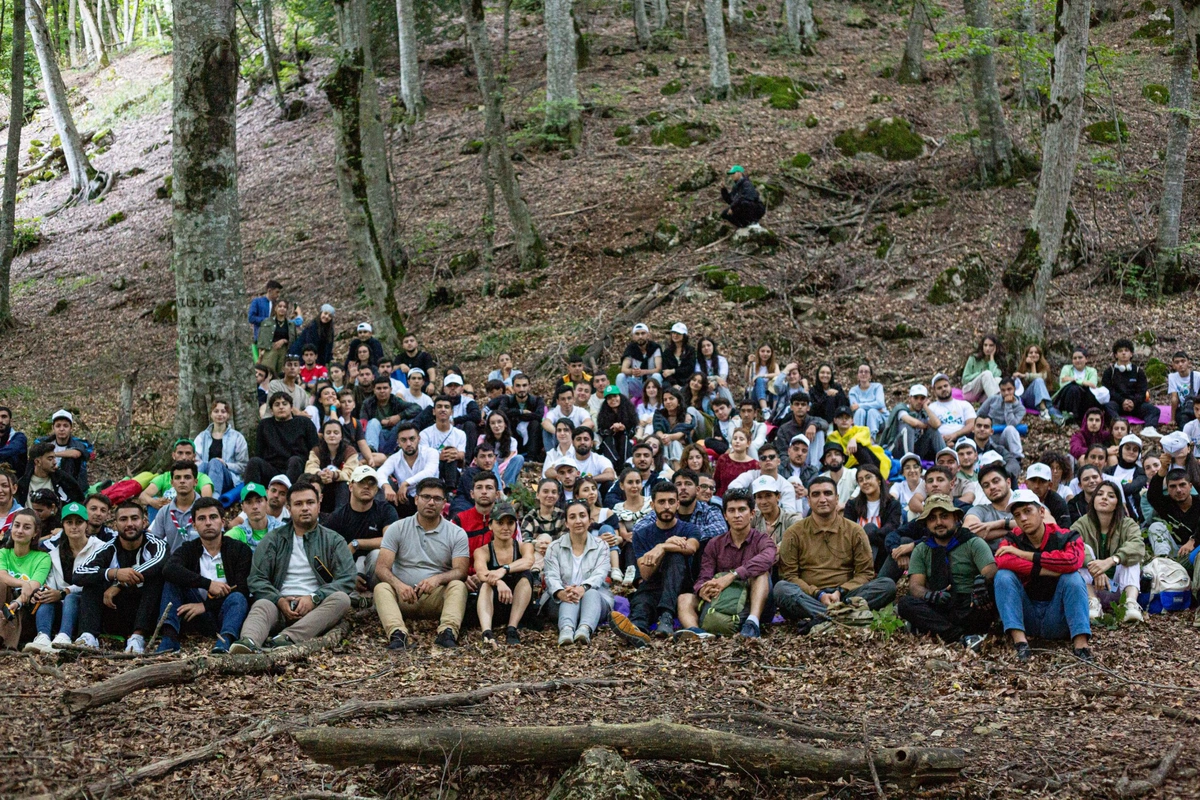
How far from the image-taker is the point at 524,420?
12078 mm

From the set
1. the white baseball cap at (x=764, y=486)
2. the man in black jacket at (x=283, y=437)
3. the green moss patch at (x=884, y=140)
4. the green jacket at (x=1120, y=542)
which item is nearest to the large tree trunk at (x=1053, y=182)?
the green jacket at (x=1120, y=542)

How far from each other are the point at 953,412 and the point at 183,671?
906cm

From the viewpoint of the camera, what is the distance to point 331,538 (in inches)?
313

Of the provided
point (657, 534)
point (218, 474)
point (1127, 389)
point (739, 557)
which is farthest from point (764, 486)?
point (1127, 389)

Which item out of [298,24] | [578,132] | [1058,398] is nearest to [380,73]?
[298,24]

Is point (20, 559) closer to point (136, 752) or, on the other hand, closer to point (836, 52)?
point (136, 752)

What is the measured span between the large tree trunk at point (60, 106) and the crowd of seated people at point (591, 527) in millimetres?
18938

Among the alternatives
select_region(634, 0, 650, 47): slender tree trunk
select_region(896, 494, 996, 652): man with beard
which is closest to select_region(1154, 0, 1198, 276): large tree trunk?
select_region(896, 494, 996, 652): man with beard

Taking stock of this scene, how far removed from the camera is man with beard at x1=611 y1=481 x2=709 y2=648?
26.1 feet

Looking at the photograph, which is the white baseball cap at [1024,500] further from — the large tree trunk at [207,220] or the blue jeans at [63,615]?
the large tree trunk at [207,220]

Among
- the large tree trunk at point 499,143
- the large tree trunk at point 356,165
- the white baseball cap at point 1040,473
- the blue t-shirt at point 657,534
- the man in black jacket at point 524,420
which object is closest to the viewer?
the white baseball cap at point 1040,473

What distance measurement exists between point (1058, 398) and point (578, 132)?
13337mm

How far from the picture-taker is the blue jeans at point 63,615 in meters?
7.41

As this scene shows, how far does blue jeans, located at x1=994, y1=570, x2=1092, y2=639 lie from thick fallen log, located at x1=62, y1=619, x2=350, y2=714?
5033 millimetres
